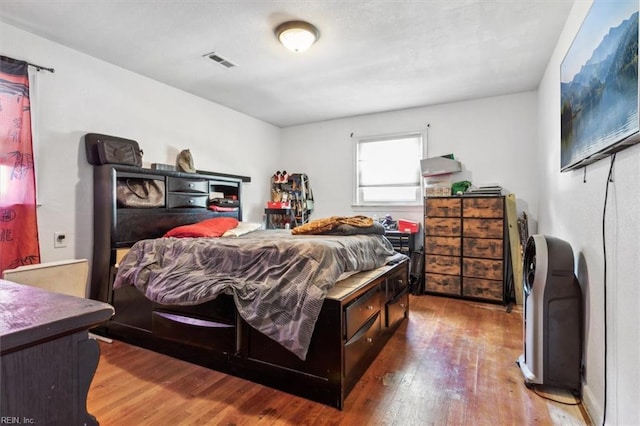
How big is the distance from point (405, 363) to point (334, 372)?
792 mm

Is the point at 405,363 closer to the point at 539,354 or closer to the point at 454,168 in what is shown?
the point at 539,354

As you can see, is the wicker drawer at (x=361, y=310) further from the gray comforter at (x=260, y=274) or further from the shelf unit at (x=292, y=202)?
the shelf unit at (x=292, y=202)

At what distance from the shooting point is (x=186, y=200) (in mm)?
3670

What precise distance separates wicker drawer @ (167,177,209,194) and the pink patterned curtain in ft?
3.76

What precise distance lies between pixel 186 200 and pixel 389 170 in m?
3.01

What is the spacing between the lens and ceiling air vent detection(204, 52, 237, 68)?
311 cm

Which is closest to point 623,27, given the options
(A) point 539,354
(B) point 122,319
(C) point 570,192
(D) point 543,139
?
(C) point 570,192

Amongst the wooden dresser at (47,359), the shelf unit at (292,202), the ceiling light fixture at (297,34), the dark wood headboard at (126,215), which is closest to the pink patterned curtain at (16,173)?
the dark wood headboard at (126,215)

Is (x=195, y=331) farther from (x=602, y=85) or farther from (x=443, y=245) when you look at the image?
(x=443, y=245)

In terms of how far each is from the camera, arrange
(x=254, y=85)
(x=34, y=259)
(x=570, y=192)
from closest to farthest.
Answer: (x=570, y=192)
(x=34, y=259)
(x=254, y=85)

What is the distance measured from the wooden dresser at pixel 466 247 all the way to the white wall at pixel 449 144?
21.8 inches

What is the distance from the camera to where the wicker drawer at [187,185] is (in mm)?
3520

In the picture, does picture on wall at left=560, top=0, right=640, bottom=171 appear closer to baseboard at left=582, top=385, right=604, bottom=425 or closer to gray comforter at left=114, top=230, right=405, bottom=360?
baseboard at left=582, top=385, right=604, bottom=425

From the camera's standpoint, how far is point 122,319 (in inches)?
107
